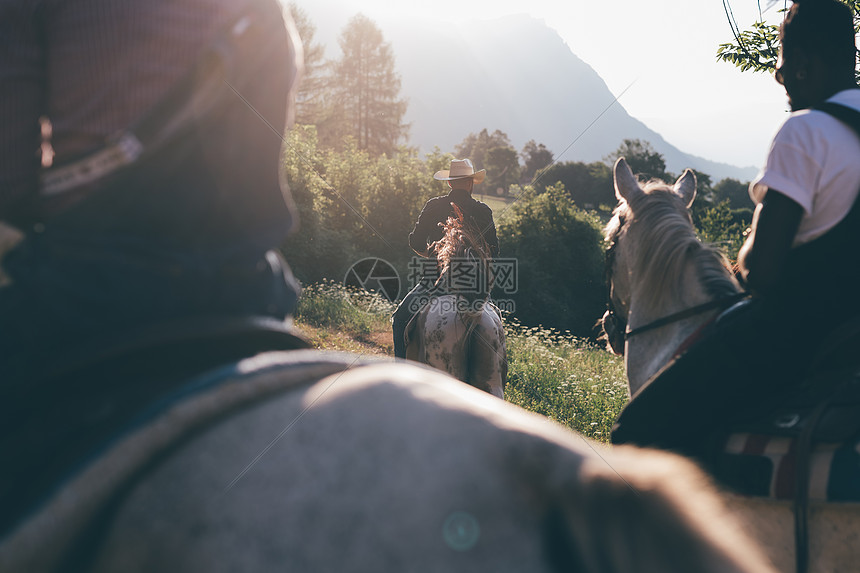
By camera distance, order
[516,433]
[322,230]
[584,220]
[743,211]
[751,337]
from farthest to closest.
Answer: [743,211], [584,220], [322,230], [751,337], [516,433]

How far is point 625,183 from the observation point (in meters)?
3.43

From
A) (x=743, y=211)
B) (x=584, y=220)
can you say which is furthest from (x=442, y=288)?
(x=743, y=211)

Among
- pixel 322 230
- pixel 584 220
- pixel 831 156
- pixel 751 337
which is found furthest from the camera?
pixel 584 220

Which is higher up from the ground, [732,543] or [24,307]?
[24,307]

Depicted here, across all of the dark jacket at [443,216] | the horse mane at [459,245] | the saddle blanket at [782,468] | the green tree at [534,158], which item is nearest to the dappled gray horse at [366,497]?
the saddle blanket at [782,468]

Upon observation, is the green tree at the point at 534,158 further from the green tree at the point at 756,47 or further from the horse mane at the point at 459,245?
the horse mane at the point at 459,245

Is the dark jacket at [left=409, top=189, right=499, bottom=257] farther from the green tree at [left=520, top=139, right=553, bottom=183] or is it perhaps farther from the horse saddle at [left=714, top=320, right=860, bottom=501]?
the green tree at [left=520, top=139, right=553, bottom=183]

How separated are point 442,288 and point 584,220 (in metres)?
25.7

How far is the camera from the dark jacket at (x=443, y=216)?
Result: 523 cm

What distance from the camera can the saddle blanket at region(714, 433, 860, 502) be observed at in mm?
1953

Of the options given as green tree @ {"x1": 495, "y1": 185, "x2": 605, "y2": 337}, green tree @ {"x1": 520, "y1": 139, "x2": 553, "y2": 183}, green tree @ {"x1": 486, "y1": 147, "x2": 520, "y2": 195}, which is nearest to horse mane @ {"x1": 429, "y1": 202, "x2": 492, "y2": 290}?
green tree @ {"x1": 495, "y1": 185, "x2": 605, "y2": 337}

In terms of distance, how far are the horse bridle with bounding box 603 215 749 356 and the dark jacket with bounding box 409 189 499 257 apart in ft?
5.70

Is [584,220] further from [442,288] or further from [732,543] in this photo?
[732,543]

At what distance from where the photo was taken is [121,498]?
0.97 m
